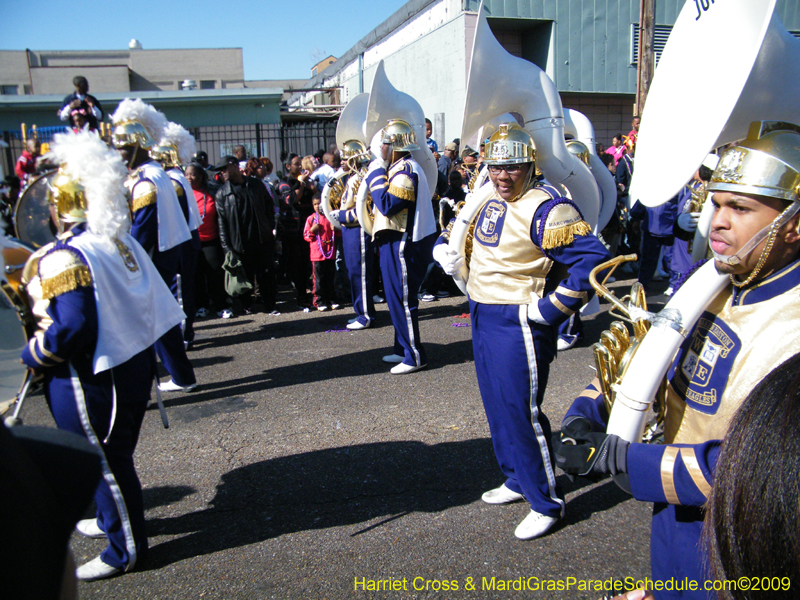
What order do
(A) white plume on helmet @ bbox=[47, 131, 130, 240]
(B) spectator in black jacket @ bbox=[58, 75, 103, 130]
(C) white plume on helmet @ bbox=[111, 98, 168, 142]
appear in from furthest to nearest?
(B) spectator in black jacket @ bbox=[58, 75, 103, 130]
(C) white plume on helmet @ bbox=[111, 98, 168, 142]
(A) white plume on helmet @ bbox=[47, 131, 130, 240]

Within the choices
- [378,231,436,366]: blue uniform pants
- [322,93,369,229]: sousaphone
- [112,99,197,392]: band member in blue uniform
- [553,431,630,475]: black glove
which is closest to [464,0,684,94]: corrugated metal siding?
[322,93,369,229]: sousaphone

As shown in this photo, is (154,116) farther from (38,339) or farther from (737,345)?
(737,345)

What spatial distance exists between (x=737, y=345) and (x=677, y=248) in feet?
16.1

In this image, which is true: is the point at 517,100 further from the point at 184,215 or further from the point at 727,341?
the point at 184,215

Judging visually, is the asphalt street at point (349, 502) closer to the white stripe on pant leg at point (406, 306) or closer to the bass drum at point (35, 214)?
the white stripe on pant leg at point (406, 306)

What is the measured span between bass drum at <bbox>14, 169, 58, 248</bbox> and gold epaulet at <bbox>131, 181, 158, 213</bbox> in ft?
7.07

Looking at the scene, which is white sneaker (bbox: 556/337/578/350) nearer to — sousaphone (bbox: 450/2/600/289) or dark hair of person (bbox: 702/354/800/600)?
sousaphone (bbox: 450/2/600/289)

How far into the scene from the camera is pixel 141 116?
5.41 metres

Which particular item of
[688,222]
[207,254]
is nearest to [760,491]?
[688,222]

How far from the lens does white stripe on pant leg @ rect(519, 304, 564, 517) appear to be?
273 cm

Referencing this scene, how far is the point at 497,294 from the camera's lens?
2807 mm

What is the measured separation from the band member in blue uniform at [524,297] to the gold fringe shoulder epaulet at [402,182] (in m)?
2.38

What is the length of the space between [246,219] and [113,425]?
5.06 metres

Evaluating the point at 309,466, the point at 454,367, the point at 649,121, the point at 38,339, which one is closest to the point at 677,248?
the point at 454,367
